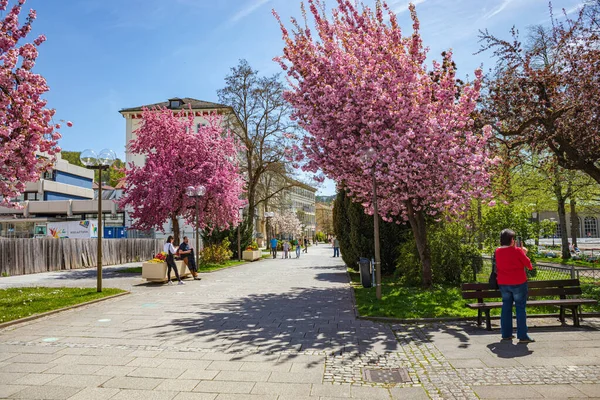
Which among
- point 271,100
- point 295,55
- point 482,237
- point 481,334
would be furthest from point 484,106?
point 271,100

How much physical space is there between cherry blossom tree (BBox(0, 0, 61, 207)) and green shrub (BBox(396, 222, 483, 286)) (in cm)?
1181

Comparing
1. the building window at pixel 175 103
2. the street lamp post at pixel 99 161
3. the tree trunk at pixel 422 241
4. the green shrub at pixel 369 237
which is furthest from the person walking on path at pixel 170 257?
the building window at pixel 175 103

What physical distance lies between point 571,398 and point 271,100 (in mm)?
31607

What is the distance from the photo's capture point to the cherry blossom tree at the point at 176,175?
2370cm

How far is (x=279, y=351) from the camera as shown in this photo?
653cm

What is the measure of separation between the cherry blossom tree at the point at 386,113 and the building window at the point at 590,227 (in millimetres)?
71884

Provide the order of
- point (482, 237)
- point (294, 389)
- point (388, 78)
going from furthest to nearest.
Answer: point (482, 237) → point (388, 78) → point (294, 389)

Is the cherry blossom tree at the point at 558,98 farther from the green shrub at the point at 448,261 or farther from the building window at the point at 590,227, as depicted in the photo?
the building window at the point at 590,227

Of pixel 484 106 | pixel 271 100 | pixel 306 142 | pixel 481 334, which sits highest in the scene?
pixel 271 100

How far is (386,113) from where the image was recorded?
1236 cm

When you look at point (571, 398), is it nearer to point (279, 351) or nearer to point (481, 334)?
point (481, 334)

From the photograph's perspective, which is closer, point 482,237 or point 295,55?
point 295,55

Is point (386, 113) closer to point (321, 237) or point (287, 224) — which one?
point (287, 224)

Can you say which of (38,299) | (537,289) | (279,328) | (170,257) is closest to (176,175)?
(170,257)
